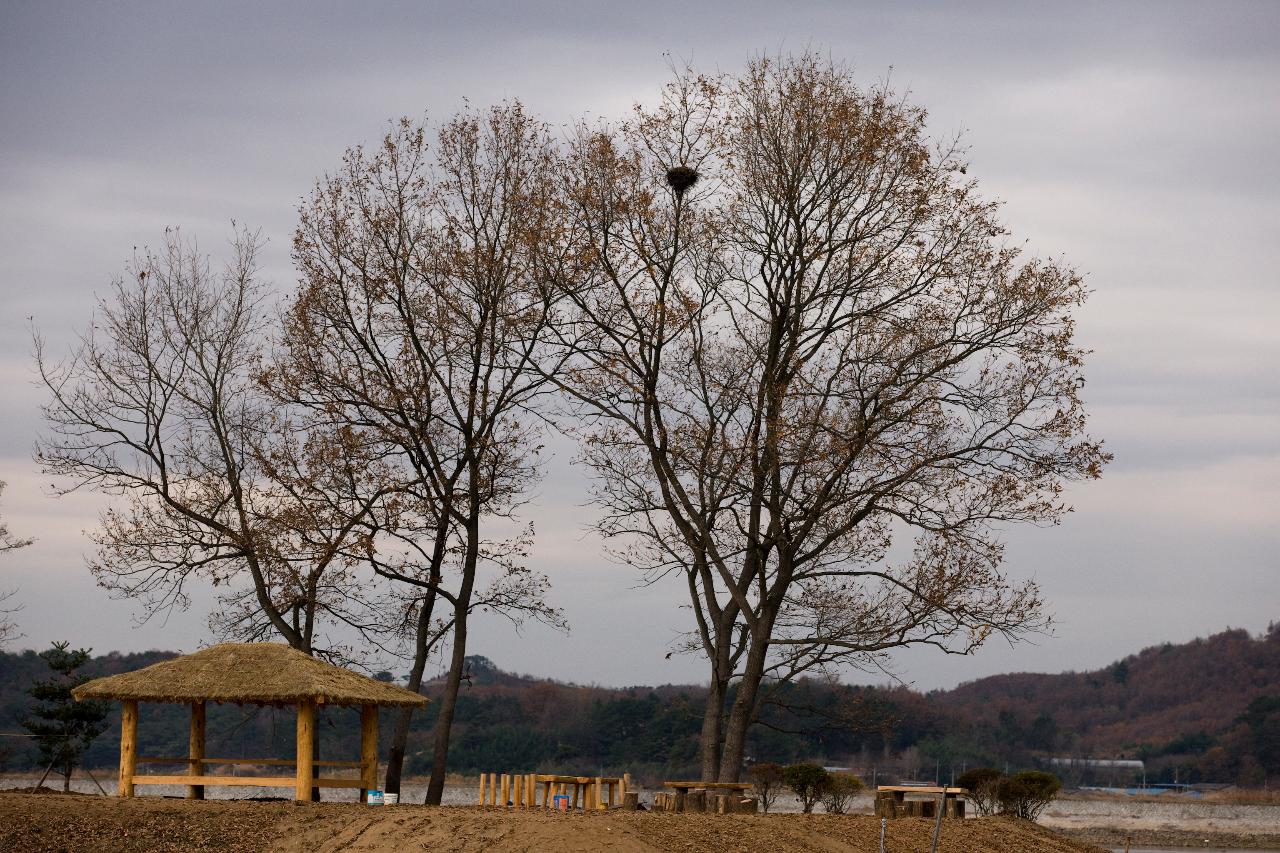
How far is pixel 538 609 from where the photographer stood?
29.7 m

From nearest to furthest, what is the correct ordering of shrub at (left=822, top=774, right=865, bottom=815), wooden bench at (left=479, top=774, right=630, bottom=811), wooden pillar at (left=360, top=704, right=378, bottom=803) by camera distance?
wooden bench at (left=479, top=774, right=630, bottom=811), wooden pillar at (left=360, top=704, right=378, bottom=803), shrub at (left=822, top=774, right=865, bottom=815)

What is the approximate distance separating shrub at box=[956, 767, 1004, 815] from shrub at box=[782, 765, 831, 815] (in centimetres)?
296

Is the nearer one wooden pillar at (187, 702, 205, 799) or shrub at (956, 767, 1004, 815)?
wooden pillar at (187, 702, 205, 799)

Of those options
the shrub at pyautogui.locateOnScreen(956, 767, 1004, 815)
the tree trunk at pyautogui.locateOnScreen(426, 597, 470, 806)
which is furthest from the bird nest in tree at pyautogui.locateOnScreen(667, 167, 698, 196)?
the shrub at pyautogui.locateOnScreen(956, 767, 1004, 815)

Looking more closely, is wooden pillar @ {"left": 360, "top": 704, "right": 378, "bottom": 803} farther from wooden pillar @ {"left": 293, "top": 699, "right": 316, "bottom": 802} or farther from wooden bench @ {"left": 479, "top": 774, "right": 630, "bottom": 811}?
wooden bench @ {"left": 479, "top": 774, "right": 630, "bottom": 811}

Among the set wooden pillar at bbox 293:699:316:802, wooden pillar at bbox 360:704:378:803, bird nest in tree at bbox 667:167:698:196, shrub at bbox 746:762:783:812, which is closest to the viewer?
wooden pillar at bbox 293:699:316:802

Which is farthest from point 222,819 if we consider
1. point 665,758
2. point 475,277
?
point 665,758

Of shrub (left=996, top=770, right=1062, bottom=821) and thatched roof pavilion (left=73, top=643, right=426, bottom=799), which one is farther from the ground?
thatched roof pavilion (left=73, top=643, right=426, bottom=799)

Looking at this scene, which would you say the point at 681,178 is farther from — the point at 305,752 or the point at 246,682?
the point at 305,752

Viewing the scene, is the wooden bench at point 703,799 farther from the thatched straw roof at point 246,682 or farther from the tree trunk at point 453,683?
the tree trunk at point 453,683

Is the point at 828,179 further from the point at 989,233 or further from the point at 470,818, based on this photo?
the point at 470,818

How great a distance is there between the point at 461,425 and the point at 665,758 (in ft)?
→ 107

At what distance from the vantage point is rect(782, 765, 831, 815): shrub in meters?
26.8

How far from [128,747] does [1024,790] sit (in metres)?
17.1
